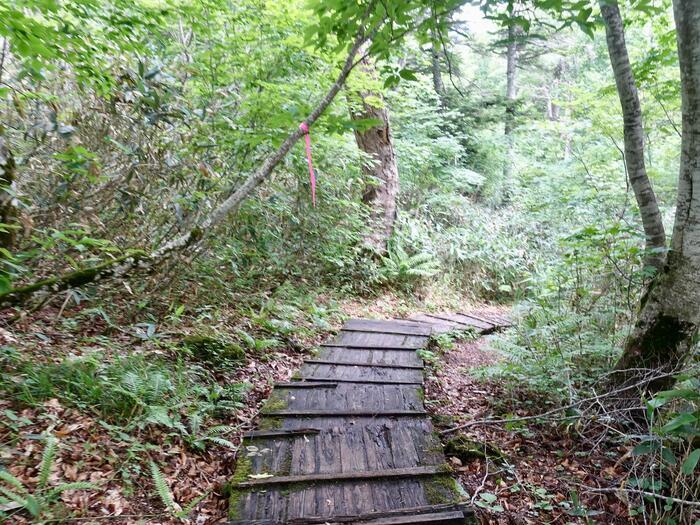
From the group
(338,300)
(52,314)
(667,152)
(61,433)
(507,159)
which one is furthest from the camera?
(507,159)

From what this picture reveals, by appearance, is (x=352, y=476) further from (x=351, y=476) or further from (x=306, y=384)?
(x=306, y=384)

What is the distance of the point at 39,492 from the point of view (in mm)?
2539

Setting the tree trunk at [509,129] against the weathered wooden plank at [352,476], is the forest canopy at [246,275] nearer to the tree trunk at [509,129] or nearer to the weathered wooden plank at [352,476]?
the weathered wooden plank at [352,476]

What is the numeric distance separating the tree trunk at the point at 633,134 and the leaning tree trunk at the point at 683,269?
0.46 metres

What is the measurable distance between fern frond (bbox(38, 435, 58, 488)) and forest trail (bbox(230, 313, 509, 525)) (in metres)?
1.13

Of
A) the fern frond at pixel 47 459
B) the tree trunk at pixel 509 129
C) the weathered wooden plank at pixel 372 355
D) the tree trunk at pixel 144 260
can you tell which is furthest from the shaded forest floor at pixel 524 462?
the tree trunk at pixel 509 129

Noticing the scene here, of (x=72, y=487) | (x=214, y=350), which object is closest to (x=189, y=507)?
(x=72, y=487)

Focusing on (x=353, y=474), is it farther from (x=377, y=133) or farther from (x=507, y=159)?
(x=507, y=159)

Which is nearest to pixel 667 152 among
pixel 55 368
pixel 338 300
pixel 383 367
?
pixel 338 300

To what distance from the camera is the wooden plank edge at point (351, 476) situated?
3086 millimetres

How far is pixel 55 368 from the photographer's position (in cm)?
344

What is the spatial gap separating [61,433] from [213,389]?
1.42m

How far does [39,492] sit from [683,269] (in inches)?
198

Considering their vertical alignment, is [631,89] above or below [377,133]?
below
